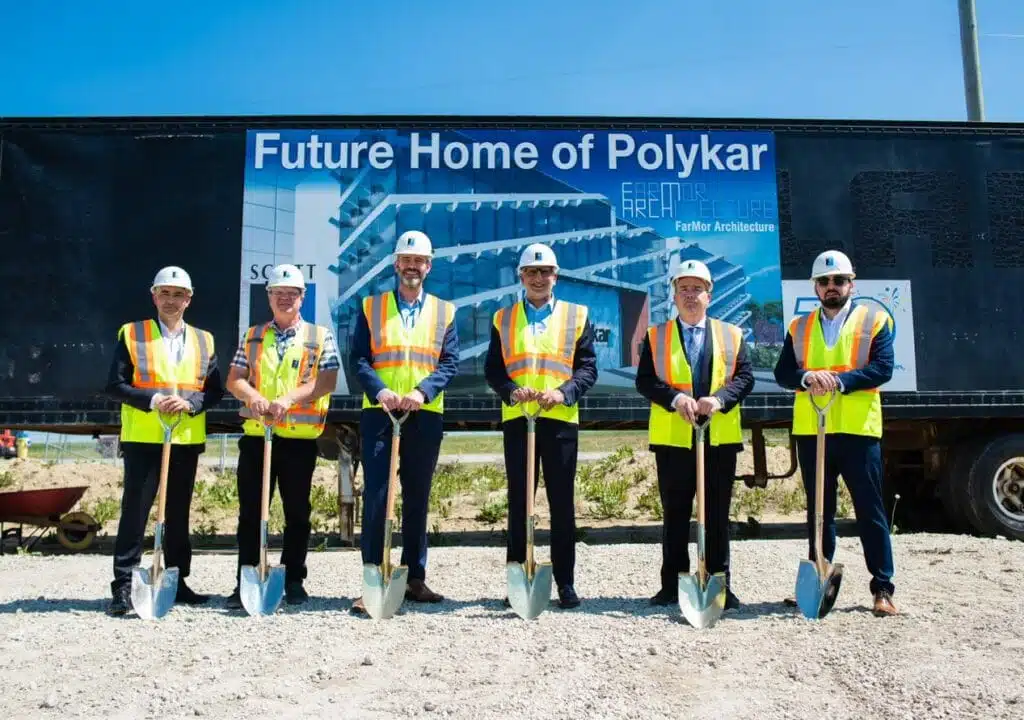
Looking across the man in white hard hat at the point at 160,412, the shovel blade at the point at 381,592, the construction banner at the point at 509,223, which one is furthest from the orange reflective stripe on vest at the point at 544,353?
the construction banner at the point at 509,223

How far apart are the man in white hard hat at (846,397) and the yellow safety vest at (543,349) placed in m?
1.35

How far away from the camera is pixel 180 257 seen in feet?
24.3

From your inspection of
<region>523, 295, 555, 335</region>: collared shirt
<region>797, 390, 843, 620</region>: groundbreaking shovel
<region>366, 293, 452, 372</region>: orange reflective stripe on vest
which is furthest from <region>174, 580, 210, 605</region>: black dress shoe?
<region>797, 390, 843, 620</region>: groundbreaking shovel

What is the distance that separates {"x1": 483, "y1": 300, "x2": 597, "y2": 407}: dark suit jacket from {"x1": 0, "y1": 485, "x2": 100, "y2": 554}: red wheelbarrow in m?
5.62

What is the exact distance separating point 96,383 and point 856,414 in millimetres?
6236

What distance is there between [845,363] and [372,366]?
2927 millimetres

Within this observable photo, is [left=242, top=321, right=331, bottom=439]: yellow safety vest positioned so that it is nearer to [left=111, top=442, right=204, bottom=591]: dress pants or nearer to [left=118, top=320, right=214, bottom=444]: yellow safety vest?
[left=118, top=320, right=214, bottom=444]: yellow safety vest

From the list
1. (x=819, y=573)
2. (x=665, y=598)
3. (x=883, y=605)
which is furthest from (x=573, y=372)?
(x=883, y=605)

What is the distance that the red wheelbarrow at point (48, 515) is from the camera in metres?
8.27

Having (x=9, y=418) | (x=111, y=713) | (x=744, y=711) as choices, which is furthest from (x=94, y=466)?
(x=744, y=711)

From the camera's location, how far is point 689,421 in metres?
4.95

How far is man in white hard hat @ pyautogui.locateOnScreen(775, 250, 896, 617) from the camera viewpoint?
15.9 feet

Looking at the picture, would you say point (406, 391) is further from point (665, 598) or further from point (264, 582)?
point (665, 598)

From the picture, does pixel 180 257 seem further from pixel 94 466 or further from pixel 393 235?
pixel 94 466
